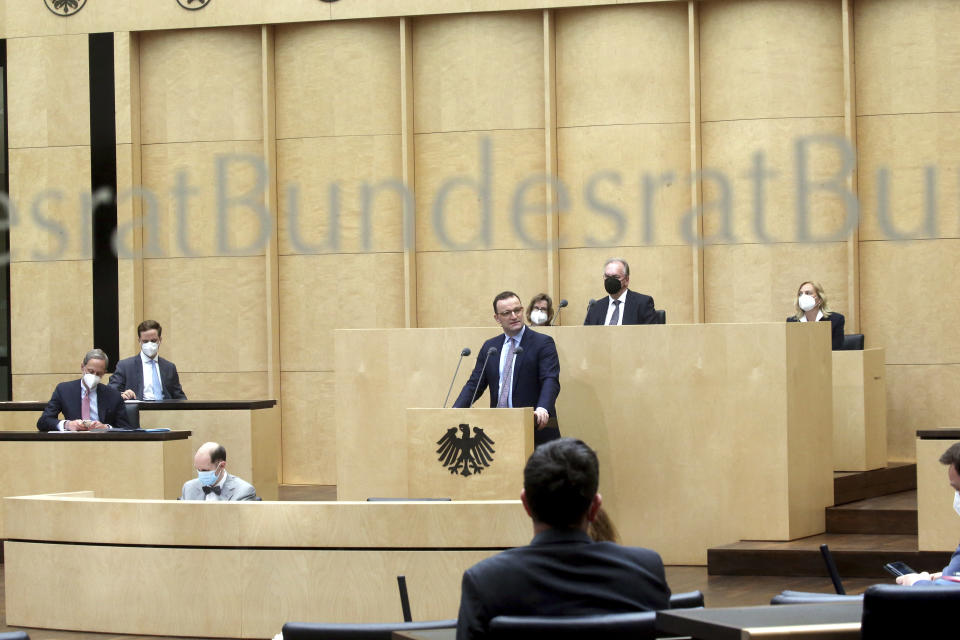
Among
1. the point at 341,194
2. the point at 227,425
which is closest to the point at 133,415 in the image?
the point at 227,425

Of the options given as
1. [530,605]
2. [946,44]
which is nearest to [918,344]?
[946,44]

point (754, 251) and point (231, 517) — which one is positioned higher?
point (754, 251)

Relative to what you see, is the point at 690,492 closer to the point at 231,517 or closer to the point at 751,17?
the point at 231,517

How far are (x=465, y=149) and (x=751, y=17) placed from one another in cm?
246

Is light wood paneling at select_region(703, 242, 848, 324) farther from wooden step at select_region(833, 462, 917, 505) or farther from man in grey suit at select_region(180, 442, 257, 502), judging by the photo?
man in grey suit at select_region(180, 442, 257, 502)

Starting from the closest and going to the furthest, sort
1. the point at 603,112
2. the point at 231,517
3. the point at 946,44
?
the point at 231,517
the point at 946,44
the point at 603,112

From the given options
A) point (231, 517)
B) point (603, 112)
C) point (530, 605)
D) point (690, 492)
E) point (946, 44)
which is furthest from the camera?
point (603, 112)

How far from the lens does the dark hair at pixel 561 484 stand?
8.43ft

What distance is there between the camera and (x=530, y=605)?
8.11 ft

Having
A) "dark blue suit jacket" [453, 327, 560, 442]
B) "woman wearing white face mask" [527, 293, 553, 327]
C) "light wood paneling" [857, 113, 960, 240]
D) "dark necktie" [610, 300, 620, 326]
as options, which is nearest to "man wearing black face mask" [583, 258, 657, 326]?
"dark necktie" [610, 300, 620, 326]

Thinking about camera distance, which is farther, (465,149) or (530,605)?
(465,149)

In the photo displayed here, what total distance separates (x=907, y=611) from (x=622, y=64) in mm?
8526

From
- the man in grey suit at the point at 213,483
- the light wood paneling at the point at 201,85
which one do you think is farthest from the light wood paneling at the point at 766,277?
the man in grey suit at the point at 213,483

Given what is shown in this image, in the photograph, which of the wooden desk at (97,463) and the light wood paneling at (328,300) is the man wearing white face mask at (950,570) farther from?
the light wood paneling at (328,300)
